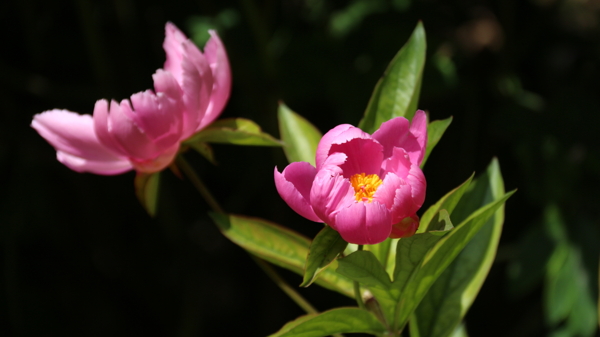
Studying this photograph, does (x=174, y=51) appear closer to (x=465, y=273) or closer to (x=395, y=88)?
(x=395, y=88)

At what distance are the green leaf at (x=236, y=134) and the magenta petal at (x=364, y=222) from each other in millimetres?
200

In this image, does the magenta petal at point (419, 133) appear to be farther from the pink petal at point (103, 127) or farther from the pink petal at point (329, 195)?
the pink petal at point (103, 127)

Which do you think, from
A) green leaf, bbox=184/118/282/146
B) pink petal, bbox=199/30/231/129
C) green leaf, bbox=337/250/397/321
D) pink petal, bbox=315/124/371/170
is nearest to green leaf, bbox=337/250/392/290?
green leaf, bbox=337/250/397/321

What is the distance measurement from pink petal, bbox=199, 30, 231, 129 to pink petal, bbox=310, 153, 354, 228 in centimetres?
25

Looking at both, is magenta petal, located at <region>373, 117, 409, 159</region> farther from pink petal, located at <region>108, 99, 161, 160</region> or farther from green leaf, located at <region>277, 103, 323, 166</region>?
pink petal, located at <region>108, 99, 161, 160</region>

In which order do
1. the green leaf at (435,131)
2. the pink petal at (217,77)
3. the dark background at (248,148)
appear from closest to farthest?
1. the green leaf at (435,131)
2. the pink petal at (217,77)
3. the dark background at (248,148)

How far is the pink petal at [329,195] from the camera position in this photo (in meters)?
0.57

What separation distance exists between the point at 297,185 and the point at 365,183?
9 centimetres

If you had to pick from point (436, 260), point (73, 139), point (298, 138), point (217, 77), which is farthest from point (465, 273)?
point (73, 139)

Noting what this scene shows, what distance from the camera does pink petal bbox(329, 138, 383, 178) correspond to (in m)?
0.62

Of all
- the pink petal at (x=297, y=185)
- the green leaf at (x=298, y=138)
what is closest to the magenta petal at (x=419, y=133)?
the pink petal at (x=297, y=185)

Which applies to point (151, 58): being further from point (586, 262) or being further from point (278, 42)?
point (586, 262)

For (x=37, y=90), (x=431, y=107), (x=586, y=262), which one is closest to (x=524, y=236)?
(x=586, y=262)

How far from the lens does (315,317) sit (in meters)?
0.60
